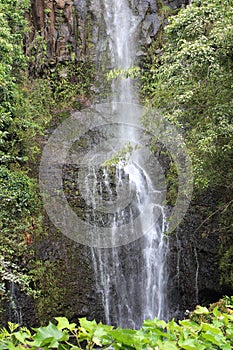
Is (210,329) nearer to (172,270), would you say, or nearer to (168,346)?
(168,346)

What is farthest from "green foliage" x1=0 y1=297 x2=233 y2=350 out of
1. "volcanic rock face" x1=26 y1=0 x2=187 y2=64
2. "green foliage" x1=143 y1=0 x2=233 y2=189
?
"volcanic rock face" x1=26 y1=0 x2=187 y2=64

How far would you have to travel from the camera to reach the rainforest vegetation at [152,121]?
129 cm

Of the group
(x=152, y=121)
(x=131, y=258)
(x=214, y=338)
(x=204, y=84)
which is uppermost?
(x=204, y=84)

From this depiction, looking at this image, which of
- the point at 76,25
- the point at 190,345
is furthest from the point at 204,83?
the point at 76,25

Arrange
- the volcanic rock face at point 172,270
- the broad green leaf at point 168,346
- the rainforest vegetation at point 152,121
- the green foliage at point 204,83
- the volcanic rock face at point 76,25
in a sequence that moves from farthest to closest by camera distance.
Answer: the volcanic rock face at point 76,25, the volcanic rock face at point 172,270, the green foliage at point 204,83, the rainforest vegetation at point 152,121, the broad green leaf at point 168,346

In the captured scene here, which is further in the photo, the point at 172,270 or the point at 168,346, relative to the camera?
the point at 172,270

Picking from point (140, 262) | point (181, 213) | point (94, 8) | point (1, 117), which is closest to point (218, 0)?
point (1, 117)

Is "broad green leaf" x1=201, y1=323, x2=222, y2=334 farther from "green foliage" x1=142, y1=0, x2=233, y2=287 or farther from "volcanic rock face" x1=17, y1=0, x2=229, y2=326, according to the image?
"volcanic rock face" x1=17, y1=0, x2=229, y2=326

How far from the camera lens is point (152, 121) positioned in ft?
20.4

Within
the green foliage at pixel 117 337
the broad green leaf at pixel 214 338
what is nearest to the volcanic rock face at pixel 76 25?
the green foliage at pixel 117 337

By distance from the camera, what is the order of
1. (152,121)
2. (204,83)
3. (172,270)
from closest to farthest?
(204,83), (152,121), (172,270)

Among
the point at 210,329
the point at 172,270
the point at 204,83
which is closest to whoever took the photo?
the point at 210,329

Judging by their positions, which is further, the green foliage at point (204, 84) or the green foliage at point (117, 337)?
the green foliage at point (204, 84)

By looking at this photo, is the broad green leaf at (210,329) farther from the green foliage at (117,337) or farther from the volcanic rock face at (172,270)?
the volcanic rock face at (172,270)
